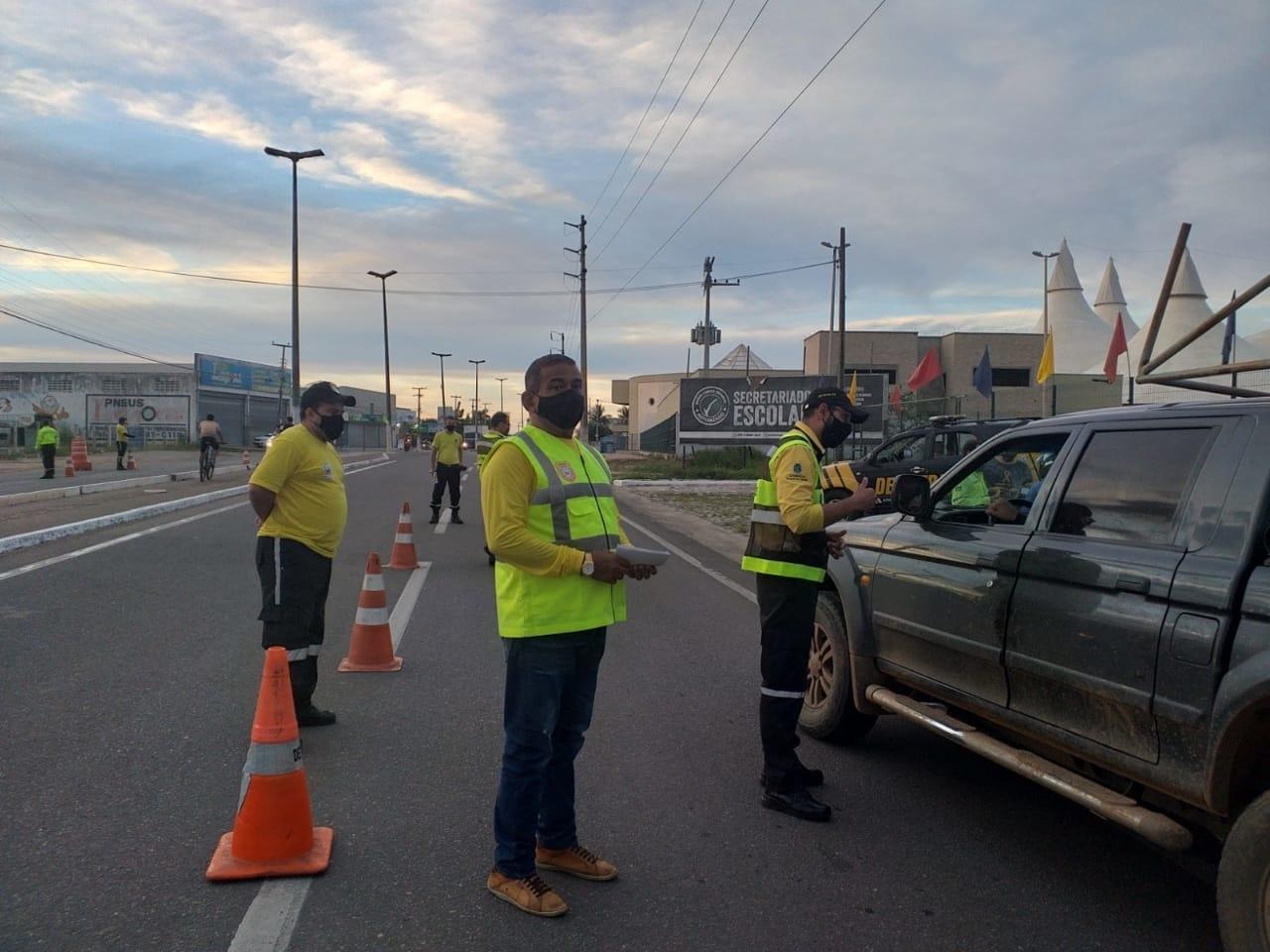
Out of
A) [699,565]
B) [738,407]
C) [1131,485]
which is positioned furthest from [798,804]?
[738,407]

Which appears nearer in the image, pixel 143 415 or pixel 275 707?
pixel 275 707

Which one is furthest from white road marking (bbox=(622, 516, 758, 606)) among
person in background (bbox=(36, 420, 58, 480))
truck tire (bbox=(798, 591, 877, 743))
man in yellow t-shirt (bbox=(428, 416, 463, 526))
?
person in background (bbox=(36, 420, 58, 480))

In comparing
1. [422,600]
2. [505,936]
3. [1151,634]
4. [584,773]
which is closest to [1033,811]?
[1151,634]

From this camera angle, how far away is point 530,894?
3.56 m

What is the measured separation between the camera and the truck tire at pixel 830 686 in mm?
5367

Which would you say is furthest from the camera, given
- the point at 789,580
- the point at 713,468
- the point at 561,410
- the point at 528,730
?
the point at 713,468

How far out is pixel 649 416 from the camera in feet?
278

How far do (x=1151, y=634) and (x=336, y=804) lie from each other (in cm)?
335

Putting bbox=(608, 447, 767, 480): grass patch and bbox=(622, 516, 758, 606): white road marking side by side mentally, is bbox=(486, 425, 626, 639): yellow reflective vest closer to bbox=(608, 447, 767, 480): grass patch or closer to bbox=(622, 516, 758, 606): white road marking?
bbox=(622, 516, 758, 606): white road marking

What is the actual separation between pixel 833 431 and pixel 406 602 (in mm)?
5956

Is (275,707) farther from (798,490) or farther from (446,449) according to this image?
(446,449)

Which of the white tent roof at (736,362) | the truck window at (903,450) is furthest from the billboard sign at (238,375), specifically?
the truck window at (903,450)

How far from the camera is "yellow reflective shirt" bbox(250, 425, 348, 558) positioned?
5492mm

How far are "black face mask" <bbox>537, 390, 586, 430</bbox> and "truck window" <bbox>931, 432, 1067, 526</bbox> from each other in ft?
6.29
